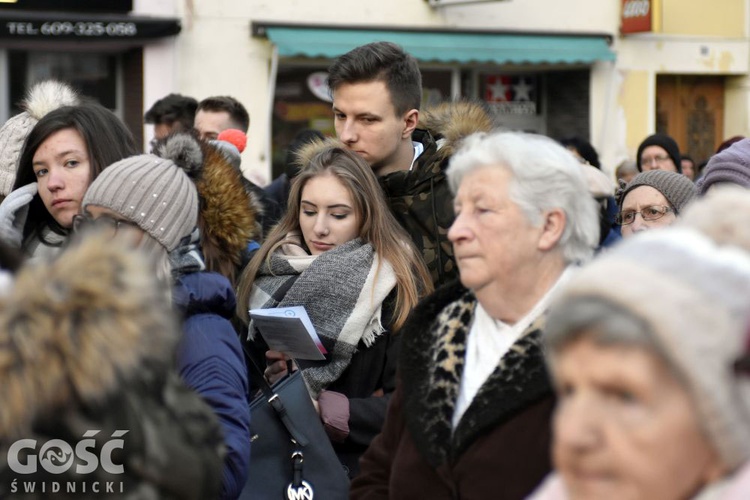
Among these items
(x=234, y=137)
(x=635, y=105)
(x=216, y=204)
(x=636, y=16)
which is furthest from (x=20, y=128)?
(x=635, y=105)

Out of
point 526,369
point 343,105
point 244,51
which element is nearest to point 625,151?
point 244,51

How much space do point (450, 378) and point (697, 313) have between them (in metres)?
1.24

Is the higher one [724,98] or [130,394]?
[724,98]

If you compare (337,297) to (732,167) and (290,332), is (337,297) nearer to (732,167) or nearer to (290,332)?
(290,332)

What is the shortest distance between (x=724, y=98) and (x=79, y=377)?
15966mm

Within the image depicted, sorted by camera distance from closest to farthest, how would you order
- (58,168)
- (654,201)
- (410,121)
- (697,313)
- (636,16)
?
(697,313), (58,168), (410,121), (654,201), (636,16)

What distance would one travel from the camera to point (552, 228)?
2900 mm

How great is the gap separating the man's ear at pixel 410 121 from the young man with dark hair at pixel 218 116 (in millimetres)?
3441

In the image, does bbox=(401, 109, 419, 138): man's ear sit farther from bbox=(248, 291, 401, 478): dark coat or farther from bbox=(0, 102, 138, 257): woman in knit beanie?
bbox=(0, 102, 138, 257): woman in knit beanie

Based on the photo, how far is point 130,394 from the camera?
1999 mm

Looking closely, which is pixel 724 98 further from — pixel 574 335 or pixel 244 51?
pixel 574 335

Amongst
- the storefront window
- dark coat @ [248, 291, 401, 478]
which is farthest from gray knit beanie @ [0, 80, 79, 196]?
the storefront window

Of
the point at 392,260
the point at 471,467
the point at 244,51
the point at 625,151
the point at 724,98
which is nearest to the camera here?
the point at 471,467

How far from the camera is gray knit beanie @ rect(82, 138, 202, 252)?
3.45 metres
